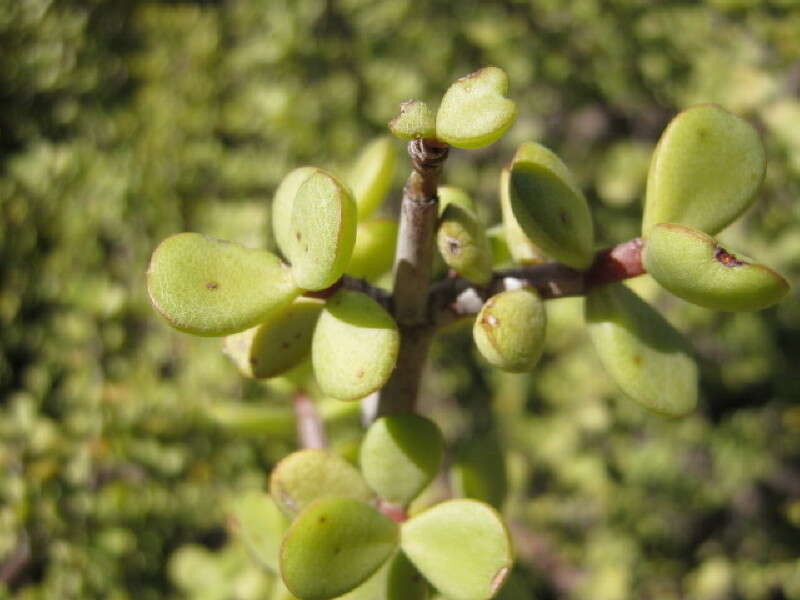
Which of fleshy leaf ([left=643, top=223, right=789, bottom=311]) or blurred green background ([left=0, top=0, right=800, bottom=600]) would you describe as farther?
blurred green background ([left=0, top=0, right=800, bottom=600])

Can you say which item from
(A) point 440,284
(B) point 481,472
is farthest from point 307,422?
(A) point 440,284

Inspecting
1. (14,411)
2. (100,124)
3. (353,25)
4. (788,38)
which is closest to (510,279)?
(14,411)

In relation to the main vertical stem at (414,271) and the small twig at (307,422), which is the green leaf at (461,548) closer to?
the main vertical stem at (414,271)

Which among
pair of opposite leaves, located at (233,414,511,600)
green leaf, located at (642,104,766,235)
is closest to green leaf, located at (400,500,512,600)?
pair of opposite leaves, located at (233,414,511,600)

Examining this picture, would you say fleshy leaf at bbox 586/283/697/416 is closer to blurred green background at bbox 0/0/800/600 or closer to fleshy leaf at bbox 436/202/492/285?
fleshy leaf at bbox 436/202/492/285

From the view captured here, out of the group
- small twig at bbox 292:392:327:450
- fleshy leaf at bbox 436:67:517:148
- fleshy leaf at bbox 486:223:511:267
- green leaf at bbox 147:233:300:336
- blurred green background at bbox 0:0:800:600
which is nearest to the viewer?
fleshy leaf at bbox 436:67:517:148

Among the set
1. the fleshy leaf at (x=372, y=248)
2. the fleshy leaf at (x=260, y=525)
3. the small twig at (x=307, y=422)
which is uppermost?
the fleshy leaf at (x=372, y=248)

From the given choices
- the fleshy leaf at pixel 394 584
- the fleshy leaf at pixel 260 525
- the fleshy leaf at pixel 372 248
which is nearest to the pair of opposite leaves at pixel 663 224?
the fleshy leaf at pixel 372 248
